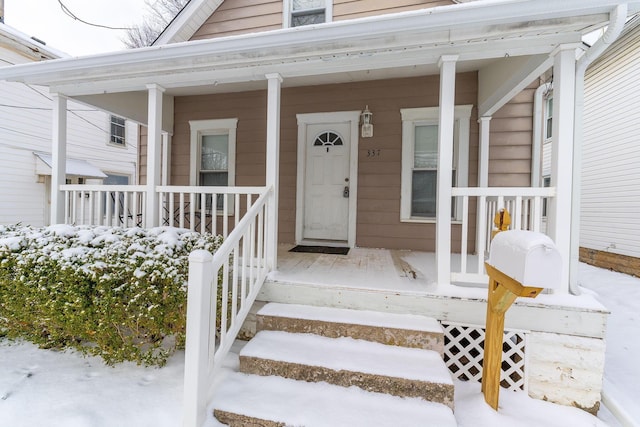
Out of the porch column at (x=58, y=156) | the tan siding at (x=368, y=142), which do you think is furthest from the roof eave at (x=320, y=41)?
the tan siding at (x=368, y=142)

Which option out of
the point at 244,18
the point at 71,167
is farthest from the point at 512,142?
the point at 71,167

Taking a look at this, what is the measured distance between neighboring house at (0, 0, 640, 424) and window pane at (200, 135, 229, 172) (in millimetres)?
25

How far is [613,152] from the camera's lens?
6.22m

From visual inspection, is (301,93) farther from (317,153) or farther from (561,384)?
(561,384)

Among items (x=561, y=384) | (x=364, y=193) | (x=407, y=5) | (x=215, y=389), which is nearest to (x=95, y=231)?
(x=215, y=389)

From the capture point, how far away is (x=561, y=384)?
214cm

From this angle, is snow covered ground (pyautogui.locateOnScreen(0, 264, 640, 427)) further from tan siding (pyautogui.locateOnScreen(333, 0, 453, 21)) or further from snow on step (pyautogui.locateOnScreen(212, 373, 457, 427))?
tan siding (pyautogui.locateOnScreen(333, 0, 453, 21))

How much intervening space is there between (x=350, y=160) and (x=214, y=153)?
2496 mm

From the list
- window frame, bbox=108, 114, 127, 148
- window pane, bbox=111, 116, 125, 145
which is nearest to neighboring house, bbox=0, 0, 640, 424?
Answer: window frame, bbox=108, 114, 127, 148

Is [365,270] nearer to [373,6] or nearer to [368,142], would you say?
[368,142]

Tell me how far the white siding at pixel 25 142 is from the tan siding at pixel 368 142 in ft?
15.8

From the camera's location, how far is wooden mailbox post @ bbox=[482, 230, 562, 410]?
1.47m

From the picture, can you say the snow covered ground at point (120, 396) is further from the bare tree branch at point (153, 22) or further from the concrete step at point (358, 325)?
the bare tree branch at point (153, 22)

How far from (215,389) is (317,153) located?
3552 millimetres
